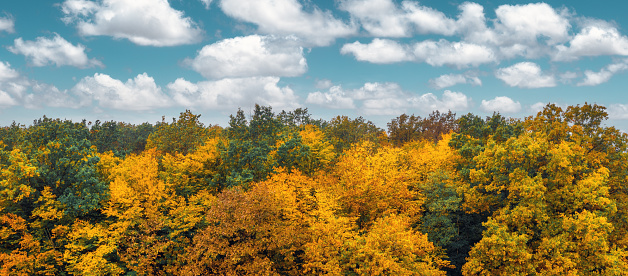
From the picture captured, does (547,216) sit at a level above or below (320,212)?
above

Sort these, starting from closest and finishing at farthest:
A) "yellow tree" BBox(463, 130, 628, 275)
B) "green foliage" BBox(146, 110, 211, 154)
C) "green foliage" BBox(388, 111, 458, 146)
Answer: "yellow tree" BBox(463, 130, 628, 275) < "green foliage" BBox(146, 110, 211, 154) < "green foliage" BBox(388, 111, 458, 146)

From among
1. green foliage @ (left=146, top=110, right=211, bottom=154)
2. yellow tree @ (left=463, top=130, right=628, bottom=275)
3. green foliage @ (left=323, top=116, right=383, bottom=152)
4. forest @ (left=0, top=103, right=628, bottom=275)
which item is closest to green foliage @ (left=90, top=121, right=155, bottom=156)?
green foliage @ (left=146, top=110, right=211, bottom=154)

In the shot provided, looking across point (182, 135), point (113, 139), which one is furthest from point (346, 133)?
point (113, 139)

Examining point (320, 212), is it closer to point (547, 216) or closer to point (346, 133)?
point (547, 216)

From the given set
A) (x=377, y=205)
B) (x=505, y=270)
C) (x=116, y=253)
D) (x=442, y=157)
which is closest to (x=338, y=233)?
(x=377, y=205)

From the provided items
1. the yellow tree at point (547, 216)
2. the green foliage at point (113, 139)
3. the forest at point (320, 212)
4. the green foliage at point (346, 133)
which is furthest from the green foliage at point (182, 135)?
the yellow tree at point (547, 216)

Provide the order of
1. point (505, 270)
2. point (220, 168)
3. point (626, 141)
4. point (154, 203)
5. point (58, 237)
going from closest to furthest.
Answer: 1. point (505, 270)
2. point (626, 141)
3. point (58, 237)
4. point (154, 203)
5. point (220, 168)

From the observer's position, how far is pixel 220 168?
4050 centimetres

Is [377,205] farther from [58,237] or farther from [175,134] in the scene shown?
[175,134]

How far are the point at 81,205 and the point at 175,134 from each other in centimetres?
2209

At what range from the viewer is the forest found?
25297 millimetres

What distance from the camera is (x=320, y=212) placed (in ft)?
92.1

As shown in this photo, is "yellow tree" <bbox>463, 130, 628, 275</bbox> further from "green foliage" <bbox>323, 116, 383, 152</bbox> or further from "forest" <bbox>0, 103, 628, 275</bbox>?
"green foliage" <bbox>323, 116, 383, 152</bbox>

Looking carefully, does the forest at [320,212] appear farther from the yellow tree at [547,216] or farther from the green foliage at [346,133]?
the green foliage at [346,133]
